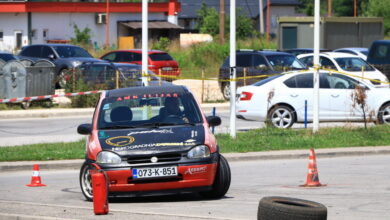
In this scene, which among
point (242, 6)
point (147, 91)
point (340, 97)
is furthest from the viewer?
point (242, 6)

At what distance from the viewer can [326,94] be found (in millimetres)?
22266

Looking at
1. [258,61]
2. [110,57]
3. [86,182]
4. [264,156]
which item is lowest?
[264,156]

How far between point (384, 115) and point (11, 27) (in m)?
43.7

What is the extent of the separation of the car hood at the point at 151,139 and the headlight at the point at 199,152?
5cm

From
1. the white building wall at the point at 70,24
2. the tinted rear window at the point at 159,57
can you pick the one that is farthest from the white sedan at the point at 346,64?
the white building wall at the point at 70,24

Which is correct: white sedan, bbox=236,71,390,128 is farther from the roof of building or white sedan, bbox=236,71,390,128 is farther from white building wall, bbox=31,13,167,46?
the roof of building

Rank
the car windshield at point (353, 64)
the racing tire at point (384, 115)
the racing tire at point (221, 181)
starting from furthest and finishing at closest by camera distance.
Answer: the car windshield at point (353, 64)
the racing tire at point (384, 115)
the racing tire at point (221, 181)

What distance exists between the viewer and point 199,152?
1095 cm

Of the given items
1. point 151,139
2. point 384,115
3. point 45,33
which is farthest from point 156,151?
point 45,33

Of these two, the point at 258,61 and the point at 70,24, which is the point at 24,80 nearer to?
the point at 258,61

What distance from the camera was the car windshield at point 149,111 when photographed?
1170 centimetres

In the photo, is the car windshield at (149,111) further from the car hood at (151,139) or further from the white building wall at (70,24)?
the white building wall at (70,24)

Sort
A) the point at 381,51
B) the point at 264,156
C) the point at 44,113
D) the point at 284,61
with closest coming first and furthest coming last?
1. the point at 264,156
2. the point at 44,113
3. the point at 284,61
4. the point at 381,51

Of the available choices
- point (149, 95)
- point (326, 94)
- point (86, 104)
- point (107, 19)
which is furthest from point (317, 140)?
point (107, 19)
